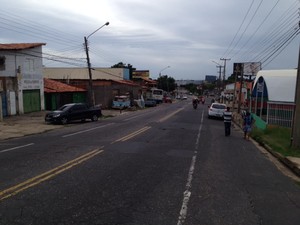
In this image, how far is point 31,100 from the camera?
37.1 m

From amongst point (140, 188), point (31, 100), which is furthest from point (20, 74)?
point (140, 188)

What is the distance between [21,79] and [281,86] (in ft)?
75.5

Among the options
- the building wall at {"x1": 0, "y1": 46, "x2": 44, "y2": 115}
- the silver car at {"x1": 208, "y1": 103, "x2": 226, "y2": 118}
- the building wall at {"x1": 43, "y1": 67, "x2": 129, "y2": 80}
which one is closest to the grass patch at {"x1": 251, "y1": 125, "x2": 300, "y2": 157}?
the silver car at {"x1": 208, "y1": 103, "x2": 226, "y2": 118}

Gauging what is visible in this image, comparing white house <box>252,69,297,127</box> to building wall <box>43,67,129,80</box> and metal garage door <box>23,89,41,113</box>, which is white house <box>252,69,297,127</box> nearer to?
metal garage door <box>23,89,41,113</box>

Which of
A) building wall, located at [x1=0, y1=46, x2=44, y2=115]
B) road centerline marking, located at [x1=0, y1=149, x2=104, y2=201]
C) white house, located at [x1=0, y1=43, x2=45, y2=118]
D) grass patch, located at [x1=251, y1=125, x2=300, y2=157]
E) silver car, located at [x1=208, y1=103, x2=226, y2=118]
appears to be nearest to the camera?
road centerline marking, located at [x1=0, y1=149, x2=104, y2=201]

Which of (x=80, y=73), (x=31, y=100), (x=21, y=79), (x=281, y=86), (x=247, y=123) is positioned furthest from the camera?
(x=80, y=73)

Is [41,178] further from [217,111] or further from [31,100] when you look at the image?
[217,111]

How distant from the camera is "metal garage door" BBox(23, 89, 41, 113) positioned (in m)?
35.8

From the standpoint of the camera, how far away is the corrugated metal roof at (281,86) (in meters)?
27.5

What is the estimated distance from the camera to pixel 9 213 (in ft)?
20.3

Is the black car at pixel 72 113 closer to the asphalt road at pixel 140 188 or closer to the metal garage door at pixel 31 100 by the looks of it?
the metal garage door at pixel 31 100

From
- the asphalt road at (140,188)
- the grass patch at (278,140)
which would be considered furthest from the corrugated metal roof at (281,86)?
the asphalt road at (140,188)

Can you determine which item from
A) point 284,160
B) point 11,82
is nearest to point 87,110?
point 11,82

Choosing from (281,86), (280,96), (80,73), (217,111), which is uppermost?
(80,73)
